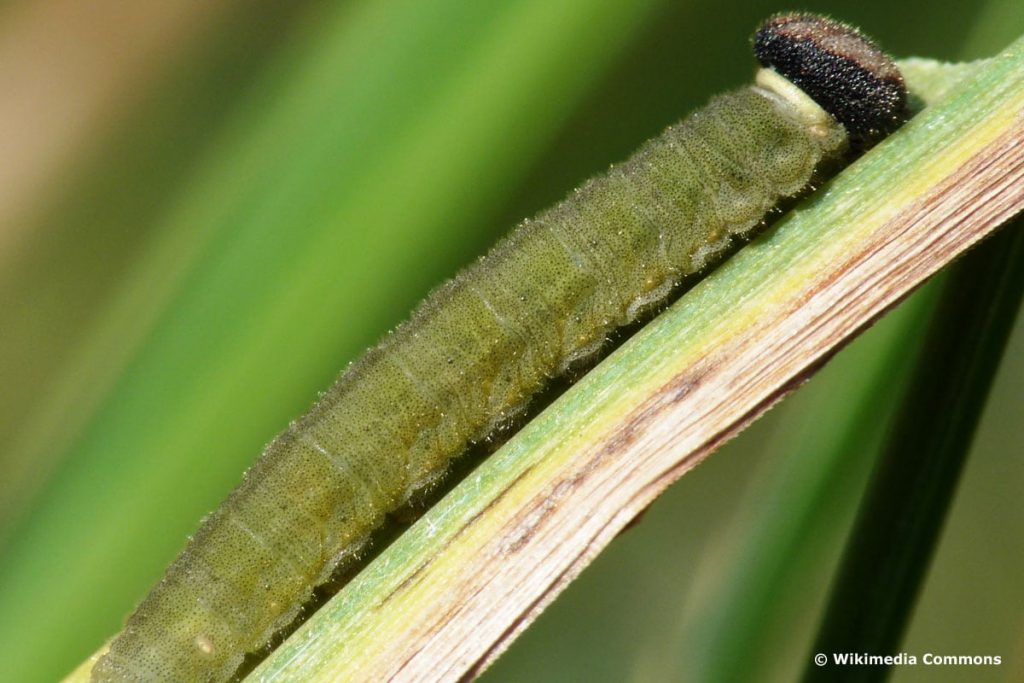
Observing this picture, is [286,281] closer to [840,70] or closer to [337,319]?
[337,319]

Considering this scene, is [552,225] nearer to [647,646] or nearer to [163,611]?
[163,611]

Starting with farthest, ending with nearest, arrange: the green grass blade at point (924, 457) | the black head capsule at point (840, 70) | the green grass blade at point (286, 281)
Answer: the black head capsule at point (840, 70)
the green grass blade at point (286, 281)
the green grass blade at point (924, 457)

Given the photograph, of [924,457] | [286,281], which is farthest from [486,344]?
[924,457]

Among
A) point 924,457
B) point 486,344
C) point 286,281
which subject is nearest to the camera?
point 924,457

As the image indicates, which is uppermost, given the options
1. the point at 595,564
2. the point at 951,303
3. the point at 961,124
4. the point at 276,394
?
the point at 595,564

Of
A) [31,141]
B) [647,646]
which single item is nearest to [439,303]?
[647,646]

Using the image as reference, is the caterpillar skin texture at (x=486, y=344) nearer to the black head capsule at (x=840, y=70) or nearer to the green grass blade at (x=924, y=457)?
the black head capsule at (x=840, y=70)

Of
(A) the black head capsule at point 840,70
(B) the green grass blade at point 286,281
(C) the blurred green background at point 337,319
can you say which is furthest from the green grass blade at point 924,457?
(B) the green grass blade at point 286,281
